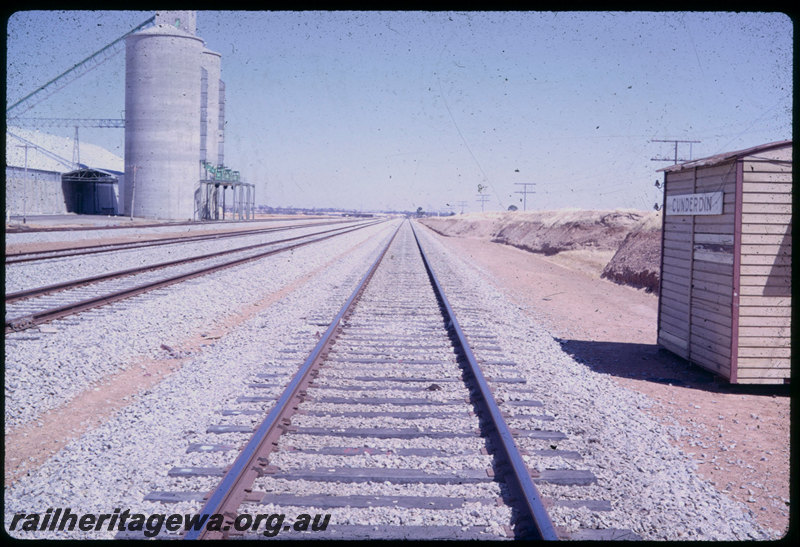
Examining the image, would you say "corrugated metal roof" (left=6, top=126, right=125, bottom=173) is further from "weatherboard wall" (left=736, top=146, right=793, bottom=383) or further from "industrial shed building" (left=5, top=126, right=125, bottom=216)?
"weatherboard wall" (left=736, top=146, right=793, bottom=383)

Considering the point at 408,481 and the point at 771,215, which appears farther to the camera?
the point at 771,215

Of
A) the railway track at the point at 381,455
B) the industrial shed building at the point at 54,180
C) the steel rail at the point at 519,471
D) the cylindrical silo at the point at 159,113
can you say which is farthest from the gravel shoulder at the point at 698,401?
the cylindrical silo at the point at 159,113

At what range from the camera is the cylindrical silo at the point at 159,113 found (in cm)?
5819

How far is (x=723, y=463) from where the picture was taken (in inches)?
188

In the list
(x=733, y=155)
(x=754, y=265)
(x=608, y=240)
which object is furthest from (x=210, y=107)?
(x=754, y=265)

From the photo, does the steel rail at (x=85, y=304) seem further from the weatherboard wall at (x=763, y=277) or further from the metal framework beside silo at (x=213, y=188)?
the metal framework beside silo at (x=213, y=188)

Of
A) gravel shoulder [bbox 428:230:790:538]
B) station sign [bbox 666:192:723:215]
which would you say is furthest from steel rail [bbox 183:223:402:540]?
station sign [bbox 666:192:723:215]

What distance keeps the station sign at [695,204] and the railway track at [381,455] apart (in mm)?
3276

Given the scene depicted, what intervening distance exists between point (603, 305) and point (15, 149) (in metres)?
57.5

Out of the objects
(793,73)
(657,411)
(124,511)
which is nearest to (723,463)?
(657,411)

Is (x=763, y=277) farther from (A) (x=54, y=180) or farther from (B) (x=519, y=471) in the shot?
(A) (x=54, y=180)

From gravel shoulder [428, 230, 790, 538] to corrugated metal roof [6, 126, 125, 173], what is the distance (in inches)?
1917
